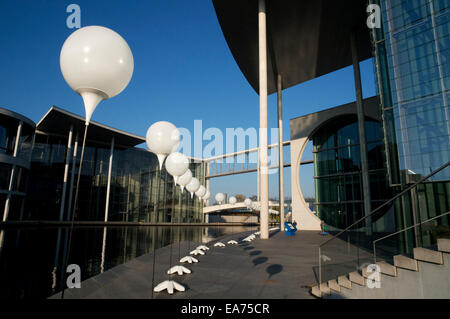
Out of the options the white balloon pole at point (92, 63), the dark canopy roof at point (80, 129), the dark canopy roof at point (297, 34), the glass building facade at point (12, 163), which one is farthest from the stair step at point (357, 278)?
the glass building facade at point (12, 163)

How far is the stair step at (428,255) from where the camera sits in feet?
13.0

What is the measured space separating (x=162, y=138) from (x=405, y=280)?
5.57 m

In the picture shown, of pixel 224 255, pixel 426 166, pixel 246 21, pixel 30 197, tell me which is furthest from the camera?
pixel 30 197

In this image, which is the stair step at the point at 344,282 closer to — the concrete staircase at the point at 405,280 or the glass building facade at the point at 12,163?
the concrete staircase at the point at 405,280

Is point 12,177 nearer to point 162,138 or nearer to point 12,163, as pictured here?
point 12,163

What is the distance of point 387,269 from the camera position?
14.9ft

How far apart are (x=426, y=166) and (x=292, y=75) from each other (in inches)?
694

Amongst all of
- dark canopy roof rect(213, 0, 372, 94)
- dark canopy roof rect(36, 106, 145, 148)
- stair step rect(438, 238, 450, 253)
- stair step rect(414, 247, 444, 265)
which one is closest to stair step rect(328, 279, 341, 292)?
stair step rect(414, 247, 444, 265)

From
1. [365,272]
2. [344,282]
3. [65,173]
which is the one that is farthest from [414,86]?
[65,173]

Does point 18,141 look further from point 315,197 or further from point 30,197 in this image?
point 315,197

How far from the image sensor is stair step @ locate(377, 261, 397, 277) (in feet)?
14.5

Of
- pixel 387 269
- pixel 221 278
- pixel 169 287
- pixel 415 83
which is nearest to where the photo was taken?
pixel 387 269
